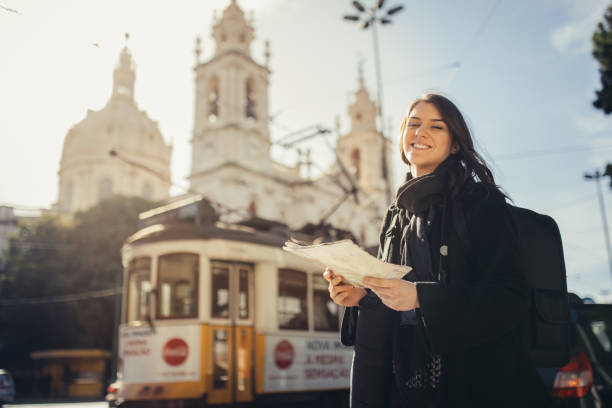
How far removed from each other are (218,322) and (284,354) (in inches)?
49.6

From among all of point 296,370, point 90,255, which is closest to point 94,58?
point 296,370

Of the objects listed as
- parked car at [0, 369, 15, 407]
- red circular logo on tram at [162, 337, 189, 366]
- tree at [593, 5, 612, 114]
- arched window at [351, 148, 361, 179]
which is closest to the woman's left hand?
red circular logo on tram at [162, 337, 189, 366]

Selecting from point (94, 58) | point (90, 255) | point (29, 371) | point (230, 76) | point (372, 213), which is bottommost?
point (29, 371)

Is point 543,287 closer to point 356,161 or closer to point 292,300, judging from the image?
point 292,300

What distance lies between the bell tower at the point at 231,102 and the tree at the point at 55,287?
11.3 m

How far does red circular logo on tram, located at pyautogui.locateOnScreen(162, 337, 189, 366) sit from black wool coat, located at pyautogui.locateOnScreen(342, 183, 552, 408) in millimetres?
7059

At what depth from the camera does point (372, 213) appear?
49469mm

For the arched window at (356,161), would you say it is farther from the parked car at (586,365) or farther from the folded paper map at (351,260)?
the folded paper map at (351,260)

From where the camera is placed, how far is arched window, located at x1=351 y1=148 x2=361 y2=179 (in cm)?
5162

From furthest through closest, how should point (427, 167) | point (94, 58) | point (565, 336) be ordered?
1. point (94, 58)
2. point (427, 167)
3. point (565, 336)

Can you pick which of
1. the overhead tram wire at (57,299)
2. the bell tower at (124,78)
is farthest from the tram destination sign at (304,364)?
the overhead tram wire at (57,299)

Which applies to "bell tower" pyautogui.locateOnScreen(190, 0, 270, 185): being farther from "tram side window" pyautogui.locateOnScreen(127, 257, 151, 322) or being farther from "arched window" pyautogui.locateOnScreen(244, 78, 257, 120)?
"tram side window" pyautogui.locateOnScreen(127, 257, 151, 322)

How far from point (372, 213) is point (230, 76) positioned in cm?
1922

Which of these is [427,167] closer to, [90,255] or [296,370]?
[296,370]
